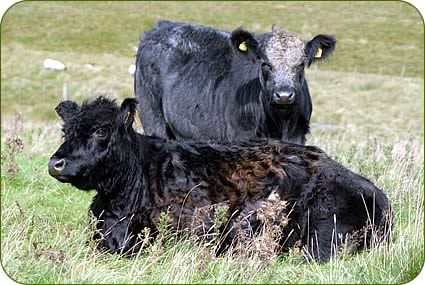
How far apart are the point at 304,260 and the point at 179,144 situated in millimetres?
1970

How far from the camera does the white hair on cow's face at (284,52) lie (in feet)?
33.4

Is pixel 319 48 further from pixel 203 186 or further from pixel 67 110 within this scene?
pixel 67 110

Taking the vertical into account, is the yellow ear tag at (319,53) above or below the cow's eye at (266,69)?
above

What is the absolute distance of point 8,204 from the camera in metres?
9.22

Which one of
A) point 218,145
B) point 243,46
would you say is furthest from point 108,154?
point 243,46

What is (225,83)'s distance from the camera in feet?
36.9

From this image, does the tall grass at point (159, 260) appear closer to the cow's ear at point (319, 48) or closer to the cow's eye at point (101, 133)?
the cow's eye at point (101, 133)

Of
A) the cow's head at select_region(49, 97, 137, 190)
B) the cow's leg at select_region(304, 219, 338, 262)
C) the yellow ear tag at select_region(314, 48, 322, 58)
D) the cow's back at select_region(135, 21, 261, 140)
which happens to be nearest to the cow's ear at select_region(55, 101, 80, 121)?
the cow's head at select_region(49, 97, 137, 190)

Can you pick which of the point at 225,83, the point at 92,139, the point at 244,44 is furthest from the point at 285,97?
the point at 92,139

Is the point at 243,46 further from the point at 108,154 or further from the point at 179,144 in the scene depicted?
the point at 108,154

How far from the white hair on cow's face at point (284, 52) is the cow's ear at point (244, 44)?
0.25 metres

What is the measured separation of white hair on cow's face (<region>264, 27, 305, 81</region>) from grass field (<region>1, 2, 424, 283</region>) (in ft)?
6.31

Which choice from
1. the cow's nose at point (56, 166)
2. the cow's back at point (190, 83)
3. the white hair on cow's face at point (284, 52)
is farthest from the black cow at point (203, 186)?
the cow's back at point (190, 83)

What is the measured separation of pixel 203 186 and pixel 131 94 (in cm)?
3006
